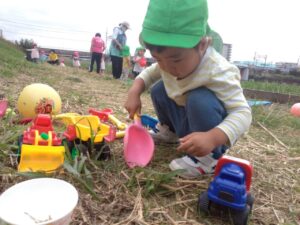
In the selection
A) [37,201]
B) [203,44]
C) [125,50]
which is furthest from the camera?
[125,50]

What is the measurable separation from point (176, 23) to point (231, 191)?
63 centimetres

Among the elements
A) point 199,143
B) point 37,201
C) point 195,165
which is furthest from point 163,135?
point 37,201

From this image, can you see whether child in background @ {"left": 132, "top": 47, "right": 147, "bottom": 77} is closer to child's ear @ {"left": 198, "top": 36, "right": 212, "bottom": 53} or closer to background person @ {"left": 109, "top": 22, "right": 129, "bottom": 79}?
background person @ {"left": 109, "top": 22, "right": 129, "bottom": 79}

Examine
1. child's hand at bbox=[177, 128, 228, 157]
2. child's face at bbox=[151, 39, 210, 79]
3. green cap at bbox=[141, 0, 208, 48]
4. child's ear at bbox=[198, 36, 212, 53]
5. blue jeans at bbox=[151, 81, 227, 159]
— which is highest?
green cap at bbox=[141, 0, 208, 48]

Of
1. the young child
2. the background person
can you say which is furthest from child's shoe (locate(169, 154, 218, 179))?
the background person

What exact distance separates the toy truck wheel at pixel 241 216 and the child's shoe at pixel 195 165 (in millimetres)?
365

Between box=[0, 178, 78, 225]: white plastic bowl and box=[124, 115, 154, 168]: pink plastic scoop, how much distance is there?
54 centimetres

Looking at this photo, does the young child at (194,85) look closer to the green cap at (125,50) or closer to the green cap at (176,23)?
the green cap at (176,23)

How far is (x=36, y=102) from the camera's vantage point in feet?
6.66

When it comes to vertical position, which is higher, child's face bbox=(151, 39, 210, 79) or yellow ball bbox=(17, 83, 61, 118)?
child's face bbox=(151, 39, 210, 79)

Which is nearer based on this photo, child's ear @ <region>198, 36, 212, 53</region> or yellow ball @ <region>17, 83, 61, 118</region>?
child's ear @ <region>198, 36, 212, 53</region>

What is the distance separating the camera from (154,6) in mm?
1276

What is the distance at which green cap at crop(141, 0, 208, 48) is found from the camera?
4.03ft

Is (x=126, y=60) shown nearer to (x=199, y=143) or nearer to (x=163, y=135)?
(x=163, y=135)
